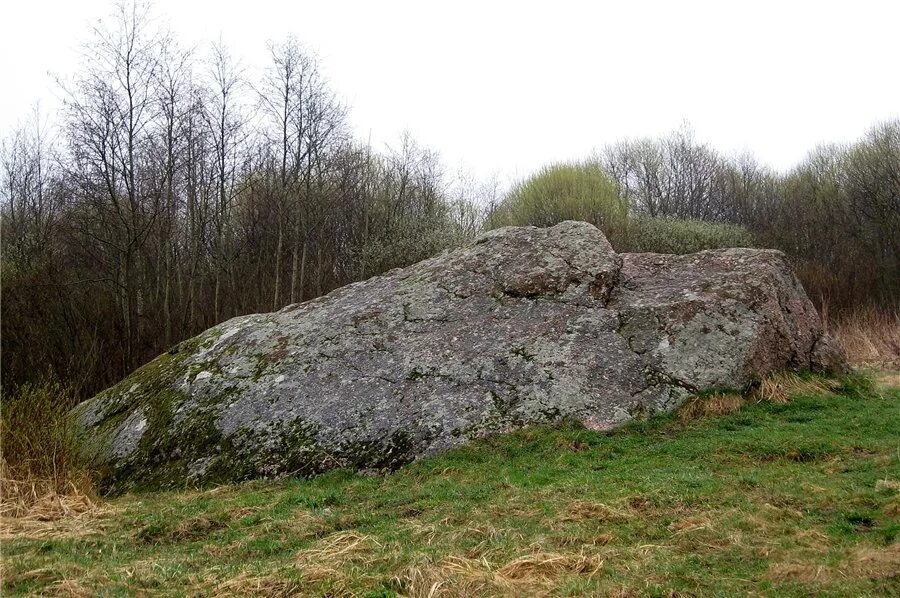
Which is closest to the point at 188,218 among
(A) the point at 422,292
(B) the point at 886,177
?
(A) the point at 422,292

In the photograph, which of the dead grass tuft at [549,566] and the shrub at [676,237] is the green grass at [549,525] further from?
the shrub at [676,237]

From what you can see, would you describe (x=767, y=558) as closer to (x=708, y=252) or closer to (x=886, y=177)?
(x=708, y=252)

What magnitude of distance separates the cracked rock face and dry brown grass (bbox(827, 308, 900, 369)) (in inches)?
260

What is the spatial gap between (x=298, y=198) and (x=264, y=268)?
3116mm

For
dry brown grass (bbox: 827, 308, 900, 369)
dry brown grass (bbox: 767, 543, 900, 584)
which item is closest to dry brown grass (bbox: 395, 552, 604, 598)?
dry brown grass (bbox: 767, 543, 900, 584)

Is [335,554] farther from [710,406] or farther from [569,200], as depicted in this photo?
[569,200]

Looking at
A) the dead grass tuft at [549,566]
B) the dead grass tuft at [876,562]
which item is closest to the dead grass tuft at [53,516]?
the dead grass tuft at [549,566]

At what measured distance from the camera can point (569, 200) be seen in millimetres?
27812

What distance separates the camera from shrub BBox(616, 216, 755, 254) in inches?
1033

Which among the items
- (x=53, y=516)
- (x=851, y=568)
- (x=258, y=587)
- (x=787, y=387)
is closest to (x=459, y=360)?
(x=787, y=387)

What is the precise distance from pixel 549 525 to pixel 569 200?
23.5 metres

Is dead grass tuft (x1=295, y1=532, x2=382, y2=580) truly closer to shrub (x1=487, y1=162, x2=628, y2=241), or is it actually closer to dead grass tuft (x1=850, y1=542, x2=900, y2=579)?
dead grass tuft (x1=850, y1=542, x2=900, y2=579)

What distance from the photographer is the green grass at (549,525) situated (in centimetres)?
412

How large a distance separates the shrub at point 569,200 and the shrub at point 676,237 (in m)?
0.72
